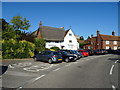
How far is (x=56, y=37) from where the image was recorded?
4253 cm

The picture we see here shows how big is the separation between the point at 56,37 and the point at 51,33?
91.4 inches

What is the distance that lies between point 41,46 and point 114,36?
4621 centimetres

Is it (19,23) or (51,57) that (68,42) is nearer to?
(19,23)

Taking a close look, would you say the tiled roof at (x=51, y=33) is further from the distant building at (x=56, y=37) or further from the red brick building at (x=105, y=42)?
the red brick building at (x=105, y=42)

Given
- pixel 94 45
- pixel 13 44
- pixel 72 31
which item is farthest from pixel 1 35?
pixel 94 45

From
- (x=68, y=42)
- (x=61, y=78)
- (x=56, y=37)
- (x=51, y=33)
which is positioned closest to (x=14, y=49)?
(x=61, y=78)

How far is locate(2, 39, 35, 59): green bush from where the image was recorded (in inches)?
764

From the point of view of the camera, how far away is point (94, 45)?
6131 centimetres

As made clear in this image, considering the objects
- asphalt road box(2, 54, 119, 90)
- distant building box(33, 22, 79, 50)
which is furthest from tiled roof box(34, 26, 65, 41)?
asphalt road box(2, 54, 119, 90)

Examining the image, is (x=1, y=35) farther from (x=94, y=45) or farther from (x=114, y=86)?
(x=94, y=45)

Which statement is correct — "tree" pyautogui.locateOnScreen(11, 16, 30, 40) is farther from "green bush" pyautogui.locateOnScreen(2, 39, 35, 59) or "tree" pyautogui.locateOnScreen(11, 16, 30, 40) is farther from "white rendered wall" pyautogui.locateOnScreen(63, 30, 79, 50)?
"white rendered wall" pyautogui.locateOnScreen(63, 30, 79, 50)

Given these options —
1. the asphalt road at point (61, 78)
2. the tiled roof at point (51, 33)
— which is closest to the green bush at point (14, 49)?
the asphalt road at point (61, 78)

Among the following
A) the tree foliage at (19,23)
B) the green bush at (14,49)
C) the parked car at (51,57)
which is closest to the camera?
the parked car at (51,57)

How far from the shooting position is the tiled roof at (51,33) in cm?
4104
